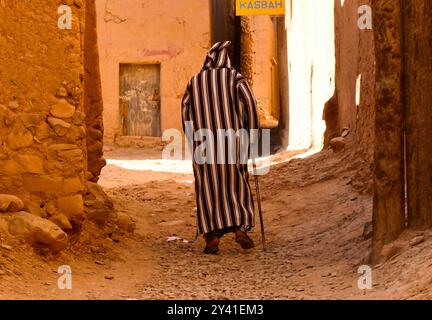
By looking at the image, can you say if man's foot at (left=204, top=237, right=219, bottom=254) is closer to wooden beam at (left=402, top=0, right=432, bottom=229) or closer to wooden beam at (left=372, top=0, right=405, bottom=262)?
wooden beam at (left=372, top=0, right=405, bottom=262)

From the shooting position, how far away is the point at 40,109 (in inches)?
201

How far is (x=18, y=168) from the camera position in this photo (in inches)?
198

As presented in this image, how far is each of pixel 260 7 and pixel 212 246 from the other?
985cm

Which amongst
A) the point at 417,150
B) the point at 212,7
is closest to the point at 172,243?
the point at 417,150

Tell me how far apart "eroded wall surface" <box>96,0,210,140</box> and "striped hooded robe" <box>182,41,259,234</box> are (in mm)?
8984

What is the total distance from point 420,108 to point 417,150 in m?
0.25

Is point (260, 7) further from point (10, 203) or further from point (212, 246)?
point (10, 203)

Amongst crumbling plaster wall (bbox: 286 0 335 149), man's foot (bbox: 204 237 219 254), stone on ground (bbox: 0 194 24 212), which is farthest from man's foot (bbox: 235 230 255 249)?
crumbling plaster wall (bbox: 286 0 335 149)

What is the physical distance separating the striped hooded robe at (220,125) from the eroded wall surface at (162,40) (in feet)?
29.5

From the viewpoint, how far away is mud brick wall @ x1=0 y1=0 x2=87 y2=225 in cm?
501

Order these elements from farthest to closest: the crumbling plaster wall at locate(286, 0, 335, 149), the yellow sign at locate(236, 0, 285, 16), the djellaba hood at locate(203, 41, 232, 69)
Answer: the yellow sign at locate(236, 0, 285, 16)
the crumbling plaster wall at locate(286, 0, 335, 149)
the djellaba hood at locate(203, 41, 232, 69)

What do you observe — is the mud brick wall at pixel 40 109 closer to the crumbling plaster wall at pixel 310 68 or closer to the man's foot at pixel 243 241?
the man's foot at pixel 243 241

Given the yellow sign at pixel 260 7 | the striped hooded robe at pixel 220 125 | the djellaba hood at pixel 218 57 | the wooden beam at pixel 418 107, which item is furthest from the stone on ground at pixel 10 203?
the yellow sign at pixel 260 7

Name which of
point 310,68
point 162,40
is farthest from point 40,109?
point 162,40
